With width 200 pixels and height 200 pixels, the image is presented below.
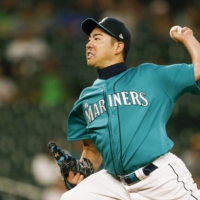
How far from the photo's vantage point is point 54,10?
12039 mm

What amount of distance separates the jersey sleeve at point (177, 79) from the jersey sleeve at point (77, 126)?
71 cm

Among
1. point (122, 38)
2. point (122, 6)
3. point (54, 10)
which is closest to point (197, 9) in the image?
point (122, 6)

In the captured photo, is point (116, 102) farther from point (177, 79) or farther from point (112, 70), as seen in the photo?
point (177, 79)

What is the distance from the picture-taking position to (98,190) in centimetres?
442

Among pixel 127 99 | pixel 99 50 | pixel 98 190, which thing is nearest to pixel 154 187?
pixel 98 190

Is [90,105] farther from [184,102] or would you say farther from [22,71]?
[22,71]

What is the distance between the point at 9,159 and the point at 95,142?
14.6 ft

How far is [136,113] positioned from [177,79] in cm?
35

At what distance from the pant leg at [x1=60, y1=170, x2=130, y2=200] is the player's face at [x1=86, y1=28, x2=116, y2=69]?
0.80 meters

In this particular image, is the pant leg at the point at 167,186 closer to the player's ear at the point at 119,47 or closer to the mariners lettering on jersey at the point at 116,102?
the mariners lettering on jersey at the point at 116,102

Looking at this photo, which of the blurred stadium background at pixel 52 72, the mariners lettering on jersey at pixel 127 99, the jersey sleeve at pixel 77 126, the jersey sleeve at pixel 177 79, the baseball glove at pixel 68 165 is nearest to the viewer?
the jersey sleeve at pixel 177 79

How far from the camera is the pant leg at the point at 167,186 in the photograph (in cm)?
430

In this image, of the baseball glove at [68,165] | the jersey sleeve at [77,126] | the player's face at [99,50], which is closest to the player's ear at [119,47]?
the player's face at [99,50]

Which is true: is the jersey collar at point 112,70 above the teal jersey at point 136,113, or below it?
above
